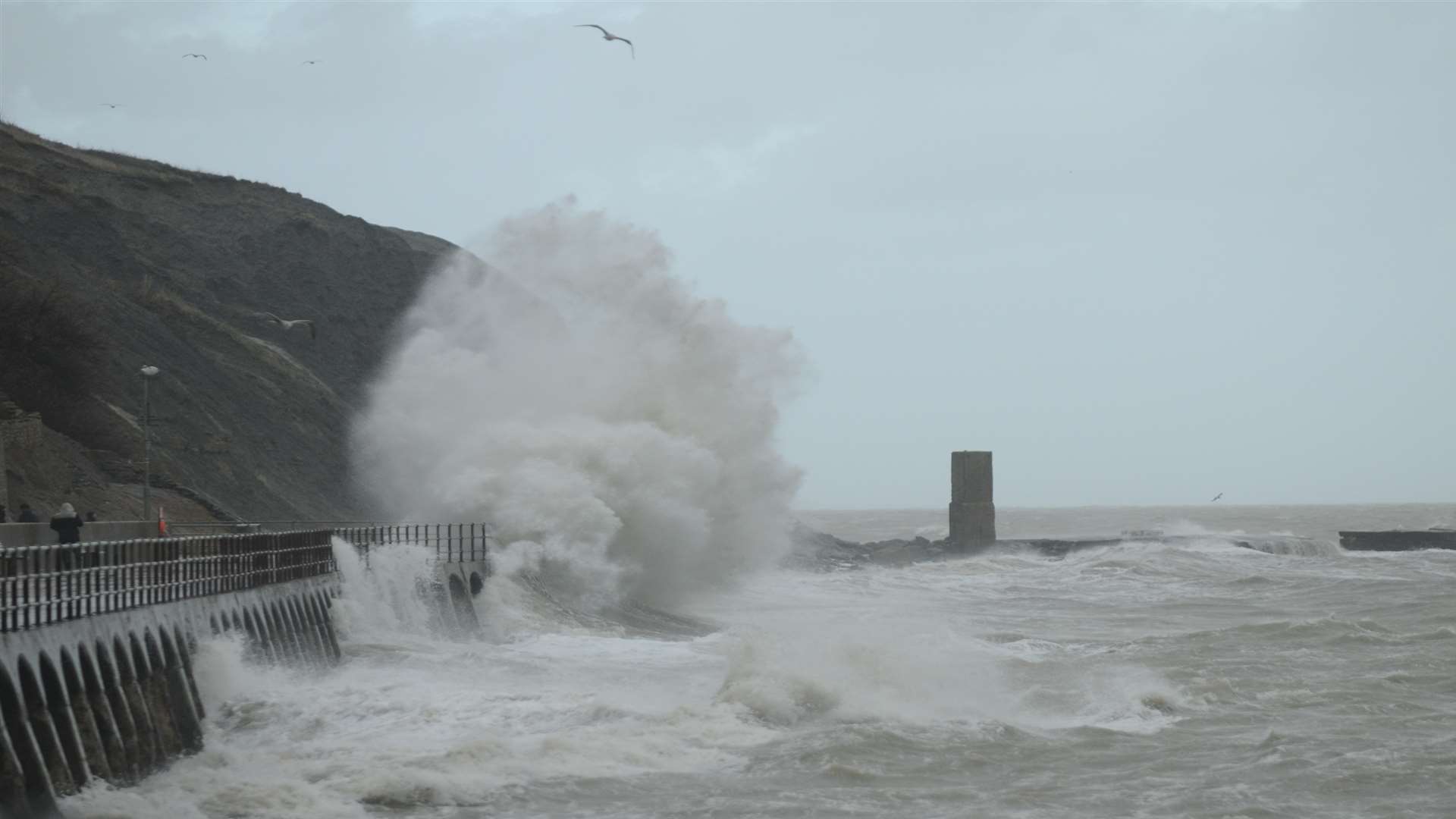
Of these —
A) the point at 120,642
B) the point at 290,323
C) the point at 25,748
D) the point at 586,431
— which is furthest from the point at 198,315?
the point at 25,748

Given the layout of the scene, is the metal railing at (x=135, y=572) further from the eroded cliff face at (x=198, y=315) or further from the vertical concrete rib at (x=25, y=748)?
the eroded cliff face at (x=198, y=315)

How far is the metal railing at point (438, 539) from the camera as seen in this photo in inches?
1001

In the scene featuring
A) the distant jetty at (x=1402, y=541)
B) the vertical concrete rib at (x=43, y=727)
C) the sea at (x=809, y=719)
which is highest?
the distant jetty at (x=1402, y=541)

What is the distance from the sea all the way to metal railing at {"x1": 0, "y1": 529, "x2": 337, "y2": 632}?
2.99 feet

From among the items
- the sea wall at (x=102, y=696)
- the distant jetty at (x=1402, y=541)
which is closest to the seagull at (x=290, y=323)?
the sea wall at (x=102, y=696)

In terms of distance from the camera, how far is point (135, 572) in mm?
14891

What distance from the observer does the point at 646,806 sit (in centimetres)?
1319

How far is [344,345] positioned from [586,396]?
643 inches

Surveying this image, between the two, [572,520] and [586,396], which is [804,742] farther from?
[586,396]

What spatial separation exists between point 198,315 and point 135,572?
32.8m

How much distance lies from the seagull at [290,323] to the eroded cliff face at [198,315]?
285 millimetres

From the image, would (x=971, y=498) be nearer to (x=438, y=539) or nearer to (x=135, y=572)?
(x=438, y=539)

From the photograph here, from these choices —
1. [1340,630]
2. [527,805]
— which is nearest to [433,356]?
[1340,630]

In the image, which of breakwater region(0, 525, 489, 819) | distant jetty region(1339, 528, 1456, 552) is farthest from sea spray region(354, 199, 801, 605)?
distant jetty region(1339, 528, 1456, 552)
